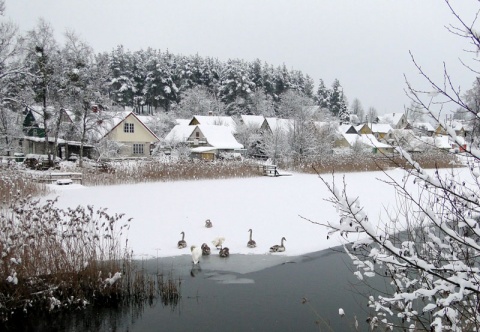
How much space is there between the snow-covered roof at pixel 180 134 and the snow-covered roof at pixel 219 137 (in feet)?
6.38

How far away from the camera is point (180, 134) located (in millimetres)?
45969

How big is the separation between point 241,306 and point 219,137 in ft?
124

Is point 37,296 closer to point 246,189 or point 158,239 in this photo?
point 158,239

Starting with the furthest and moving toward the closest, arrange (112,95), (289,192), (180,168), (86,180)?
1. (112,95)
2. (180,168)
3. (86,180)
4. (289,192)

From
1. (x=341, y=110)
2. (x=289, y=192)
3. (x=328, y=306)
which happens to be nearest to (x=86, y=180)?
(x=289, y=192)

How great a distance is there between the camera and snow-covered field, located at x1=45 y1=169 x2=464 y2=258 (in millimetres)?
10117

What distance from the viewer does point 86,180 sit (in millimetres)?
20219

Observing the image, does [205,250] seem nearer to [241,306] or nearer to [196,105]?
[241,306]

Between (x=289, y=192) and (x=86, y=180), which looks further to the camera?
(x=86, y=180)

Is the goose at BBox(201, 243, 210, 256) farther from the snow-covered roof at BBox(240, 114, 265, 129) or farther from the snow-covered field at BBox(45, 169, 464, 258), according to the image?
the snow-covered roof at BBox(240, 114, 265, 129)

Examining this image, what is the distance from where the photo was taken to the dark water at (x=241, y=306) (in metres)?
5.94

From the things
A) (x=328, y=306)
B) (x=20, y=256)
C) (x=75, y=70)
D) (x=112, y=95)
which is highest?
(x=112, y=95)

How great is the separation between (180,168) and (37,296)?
57.3 feet

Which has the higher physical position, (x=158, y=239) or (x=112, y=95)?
(x=112, y=95)
